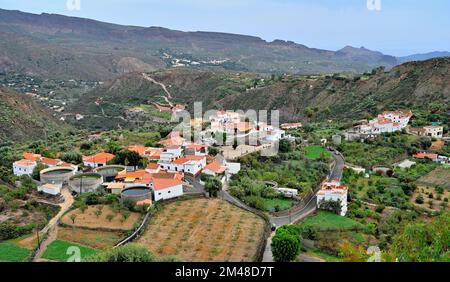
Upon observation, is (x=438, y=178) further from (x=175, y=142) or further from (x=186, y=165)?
(x=175, y=142)

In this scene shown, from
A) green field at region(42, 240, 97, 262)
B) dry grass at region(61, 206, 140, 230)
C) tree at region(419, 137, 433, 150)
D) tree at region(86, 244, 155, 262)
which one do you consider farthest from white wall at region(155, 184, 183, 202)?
tree at region(419, 137, 433, 150)

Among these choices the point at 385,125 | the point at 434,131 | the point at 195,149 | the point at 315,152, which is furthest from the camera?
the point at 385,125

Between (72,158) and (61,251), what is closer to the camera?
(61,251)

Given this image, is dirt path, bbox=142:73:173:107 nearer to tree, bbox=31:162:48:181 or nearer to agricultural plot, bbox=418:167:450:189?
tree, bbox=31:162:48:181

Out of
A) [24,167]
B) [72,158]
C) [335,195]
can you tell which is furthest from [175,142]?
[335,195]

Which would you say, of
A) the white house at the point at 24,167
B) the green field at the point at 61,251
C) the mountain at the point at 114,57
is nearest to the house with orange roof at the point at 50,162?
the white house at the point at 24,167
